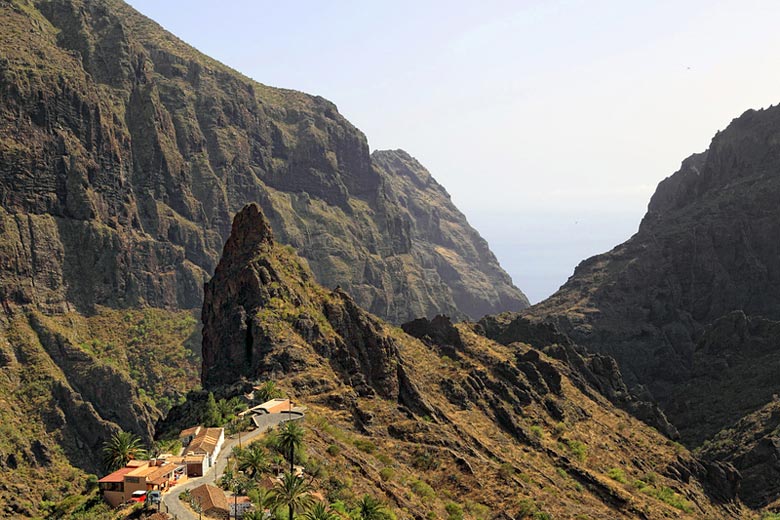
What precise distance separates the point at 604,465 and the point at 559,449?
8.51 m

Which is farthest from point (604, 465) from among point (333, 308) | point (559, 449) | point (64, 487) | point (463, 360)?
point (64, 487)

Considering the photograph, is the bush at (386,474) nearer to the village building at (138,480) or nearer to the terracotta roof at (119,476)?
the village building at (138,480)

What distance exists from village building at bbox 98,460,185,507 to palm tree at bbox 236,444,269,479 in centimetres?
570

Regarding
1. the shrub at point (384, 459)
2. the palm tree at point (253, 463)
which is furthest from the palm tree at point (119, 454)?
the shrub at point (384, 459)

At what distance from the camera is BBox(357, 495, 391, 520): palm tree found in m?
80.0

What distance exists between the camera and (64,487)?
198 m

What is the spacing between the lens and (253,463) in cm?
8350

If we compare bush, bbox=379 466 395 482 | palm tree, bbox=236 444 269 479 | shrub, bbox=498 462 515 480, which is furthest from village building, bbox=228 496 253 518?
shrub, bbox=498 462 515 480

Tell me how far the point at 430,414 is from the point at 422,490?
85.5 ft

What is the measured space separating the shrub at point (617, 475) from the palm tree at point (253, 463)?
74.6 m

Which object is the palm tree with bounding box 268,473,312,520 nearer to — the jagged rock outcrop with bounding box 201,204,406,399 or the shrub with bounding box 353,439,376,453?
the shrub with bounding box 353,439,376,453

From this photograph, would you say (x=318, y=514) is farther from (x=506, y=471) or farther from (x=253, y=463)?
(x=506, y=471)

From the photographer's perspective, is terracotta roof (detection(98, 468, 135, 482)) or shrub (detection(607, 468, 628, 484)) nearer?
terracotta roof (detection(98, 468, 135, 482))

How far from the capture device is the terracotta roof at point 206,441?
87.8 m
